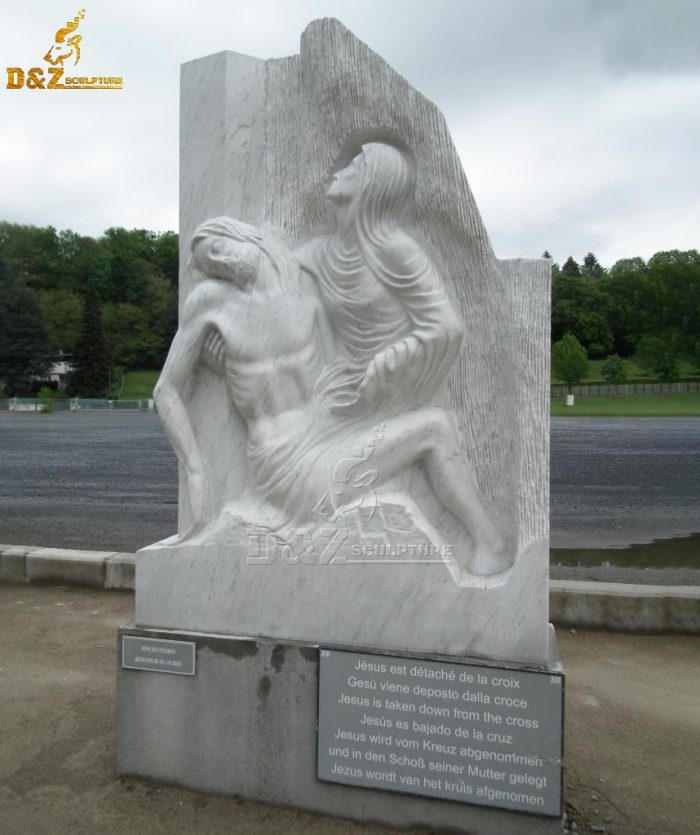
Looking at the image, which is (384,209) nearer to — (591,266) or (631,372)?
(631,372)

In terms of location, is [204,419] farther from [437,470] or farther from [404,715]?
[404,715]

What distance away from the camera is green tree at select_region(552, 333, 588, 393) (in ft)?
180

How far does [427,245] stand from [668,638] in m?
3.62

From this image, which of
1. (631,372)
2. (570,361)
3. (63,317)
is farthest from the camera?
(631,372)

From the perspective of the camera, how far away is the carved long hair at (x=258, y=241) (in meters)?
2.83

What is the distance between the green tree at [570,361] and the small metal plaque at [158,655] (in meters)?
55.4

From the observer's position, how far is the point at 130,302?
68.8 m

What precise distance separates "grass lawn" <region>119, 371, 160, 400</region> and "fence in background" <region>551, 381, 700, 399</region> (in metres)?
34.2

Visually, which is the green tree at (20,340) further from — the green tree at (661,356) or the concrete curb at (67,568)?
the green tree at (661,356)

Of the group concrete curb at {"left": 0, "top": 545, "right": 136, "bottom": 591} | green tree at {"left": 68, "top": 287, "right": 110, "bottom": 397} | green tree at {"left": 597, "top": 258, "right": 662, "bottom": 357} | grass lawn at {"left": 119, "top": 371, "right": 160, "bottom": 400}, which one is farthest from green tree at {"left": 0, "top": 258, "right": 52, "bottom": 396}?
green tree at {"left": 597, "top": 258, "right": 662, "bottom": 357}

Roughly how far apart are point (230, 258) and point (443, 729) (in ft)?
6.87

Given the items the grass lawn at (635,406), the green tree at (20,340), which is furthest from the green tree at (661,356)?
the green tree at (20,340)

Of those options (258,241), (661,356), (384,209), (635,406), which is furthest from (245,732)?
(661,356)

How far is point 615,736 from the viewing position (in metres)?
3.49
